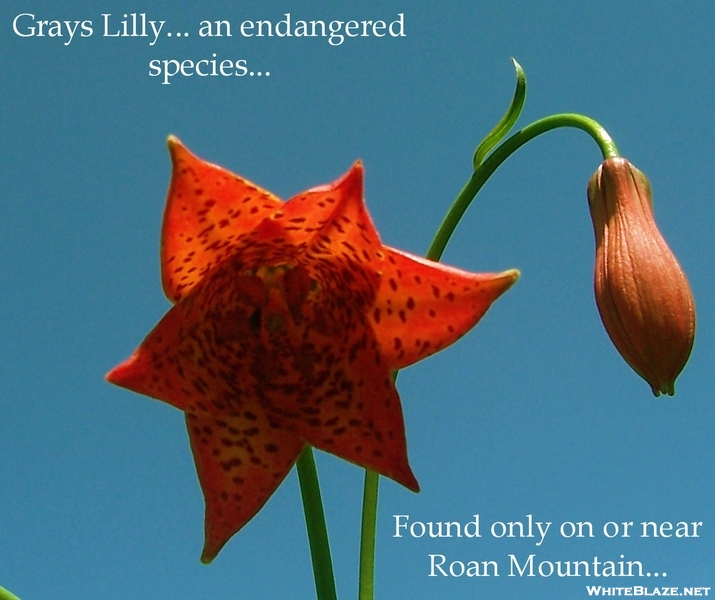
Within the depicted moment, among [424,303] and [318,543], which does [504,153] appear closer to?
[424,303]

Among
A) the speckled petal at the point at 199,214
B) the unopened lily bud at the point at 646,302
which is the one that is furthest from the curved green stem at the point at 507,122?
the speckled petal at the point at 199,214

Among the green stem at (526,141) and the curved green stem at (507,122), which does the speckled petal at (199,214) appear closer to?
the green stem at (526,141)

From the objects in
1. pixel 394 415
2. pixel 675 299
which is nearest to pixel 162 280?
pixel 394 415

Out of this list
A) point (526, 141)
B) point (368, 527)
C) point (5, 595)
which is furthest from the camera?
point (526, 141)

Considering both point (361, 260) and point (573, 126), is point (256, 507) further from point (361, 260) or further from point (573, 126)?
point (573, 126)

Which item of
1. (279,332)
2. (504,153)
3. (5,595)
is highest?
(504,153)

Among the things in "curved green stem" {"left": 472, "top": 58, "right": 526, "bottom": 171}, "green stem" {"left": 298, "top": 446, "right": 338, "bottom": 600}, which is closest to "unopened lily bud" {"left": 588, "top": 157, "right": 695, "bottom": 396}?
"curved green stem" {"left": 472, "top": 58, "right": 526, "bottom": 171}

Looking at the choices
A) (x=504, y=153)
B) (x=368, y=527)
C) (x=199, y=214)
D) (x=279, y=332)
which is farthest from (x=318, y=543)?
(x=504, y=153)
